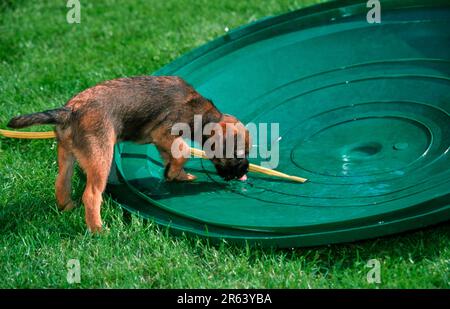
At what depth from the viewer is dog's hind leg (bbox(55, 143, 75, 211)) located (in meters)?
5.62

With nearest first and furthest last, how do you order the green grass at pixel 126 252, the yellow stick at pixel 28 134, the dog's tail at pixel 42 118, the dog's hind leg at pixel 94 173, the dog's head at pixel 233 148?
the green grass at pixel 126 252 → the dog's tail at pixel 42 118 → the dog's hind leg at pixel 94 173 → the dog's head at pixel 233 148 → the yellow stick at pixel 28 134

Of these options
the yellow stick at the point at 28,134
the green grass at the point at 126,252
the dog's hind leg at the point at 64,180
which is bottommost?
the green grass at the point at 126,252

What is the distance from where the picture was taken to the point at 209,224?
5.27m

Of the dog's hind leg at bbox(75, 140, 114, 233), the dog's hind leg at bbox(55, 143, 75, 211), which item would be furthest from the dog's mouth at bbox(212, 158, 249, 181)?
the dog's hind leg at bbox(55, 143, 75, 211)

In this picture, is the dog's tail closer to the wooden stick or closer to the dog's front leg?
the dog's front leg

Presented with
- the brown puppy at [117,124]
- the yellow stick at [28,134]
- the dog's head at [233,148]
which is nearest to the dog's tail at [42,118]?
the brown puppy at [117,124]

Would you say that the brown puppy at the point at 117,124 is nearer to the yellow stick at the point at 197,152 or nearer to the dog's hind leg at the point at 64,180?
the dog's hind leg at the point at 64,180

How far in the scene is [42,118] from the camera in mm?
5164

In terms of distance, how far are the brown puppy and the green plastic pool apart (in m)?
0.34

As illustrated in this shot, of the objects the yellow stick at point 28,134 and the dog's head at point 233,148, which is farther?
the yellow stick at point 28,134

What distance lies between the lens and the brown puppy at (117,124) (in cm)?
532

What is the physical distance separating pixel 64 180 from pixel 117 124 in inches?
24.3
